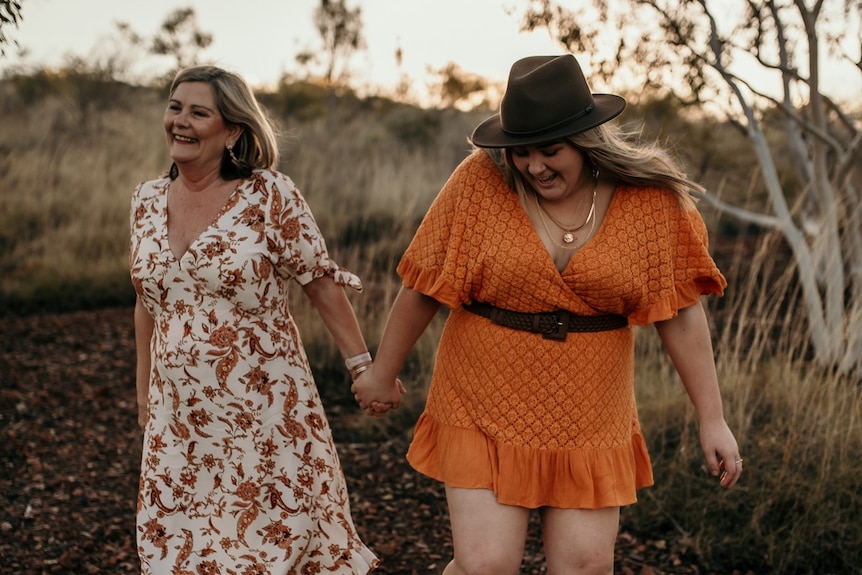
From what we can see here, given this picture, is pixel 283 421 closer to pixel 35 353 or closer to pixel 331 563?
pixel 331 563

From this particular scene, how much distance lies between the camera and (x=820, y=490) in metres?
3.98

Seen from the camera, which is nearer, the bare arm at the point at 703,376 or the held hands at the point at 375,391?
the bare arm at the point at 703,376

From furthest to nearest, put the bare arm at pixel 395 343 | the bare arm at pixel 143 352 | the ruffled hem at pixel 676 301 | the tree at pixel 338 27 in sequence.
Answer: the tree at pixel 338 27
the bare arm at pixel 143 352
the bare arm at pixel 395 343
the ruffled hem at pixel 676 301

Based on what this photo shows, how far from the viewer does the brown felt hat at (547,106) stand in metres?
2.57

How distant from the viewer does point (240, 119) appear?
3.12m

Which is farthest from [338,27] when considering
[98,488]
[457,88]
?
[98,488]

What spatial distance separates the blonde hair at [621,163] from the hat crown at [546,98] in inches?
3.2

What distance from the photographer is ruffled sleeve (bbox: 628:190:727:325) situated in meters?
2.67

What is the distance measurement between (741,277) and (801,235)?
2.31 metres

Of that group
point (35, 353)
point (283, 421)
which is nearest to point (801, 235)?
point (283, 421)

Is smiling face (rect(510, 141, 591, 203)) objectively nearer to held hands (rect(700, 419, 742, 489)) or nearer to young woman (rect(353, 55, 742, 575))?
young woman (rect(353, 55, 742, 575))

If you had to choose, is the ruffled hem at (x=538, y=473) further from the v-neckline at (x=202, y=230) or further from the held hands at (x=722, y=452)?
the v-neckline at (x=202, y=230)

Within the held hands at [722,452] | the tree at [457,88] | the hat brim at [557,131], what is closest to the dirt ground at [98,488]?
the held hands at [722,452]

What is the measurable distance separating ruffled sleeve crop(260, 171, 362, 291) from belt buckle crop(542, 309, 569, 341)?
708 mm
